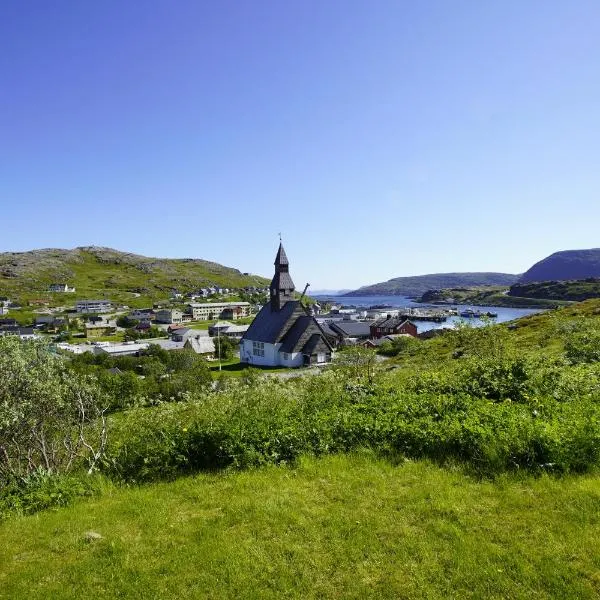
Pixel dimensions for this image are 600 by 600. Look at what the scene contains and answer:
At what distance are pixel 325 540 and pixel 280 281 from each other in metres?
58.7

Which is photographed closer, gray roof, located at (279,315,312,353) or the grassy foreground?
the grassy foreground

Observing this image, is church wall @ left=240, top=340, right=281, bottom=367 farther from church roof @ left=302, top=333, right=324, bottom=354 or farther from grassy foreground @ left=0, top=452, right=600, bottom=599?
grassy foreground @ left=0, top=452, right=600, bottom=599

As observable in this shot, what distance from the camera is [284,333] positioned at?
6231 centimetres

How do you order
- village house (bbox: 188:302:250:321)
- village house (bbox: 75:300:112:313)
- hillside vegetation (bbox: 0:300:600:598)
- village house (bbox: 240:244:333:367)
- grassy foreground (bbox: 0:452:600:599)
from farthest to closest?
village house (bbox: 188:302:250:321)
village house (bbox: 75:300:112:313)
village house (bbox: 240:244:333:367)
hillside vegetation (bbox: 0:300:600:598)
grassy foreground (bbox: 0:452:600:599)

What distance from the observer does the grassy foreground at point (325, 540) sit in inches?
214

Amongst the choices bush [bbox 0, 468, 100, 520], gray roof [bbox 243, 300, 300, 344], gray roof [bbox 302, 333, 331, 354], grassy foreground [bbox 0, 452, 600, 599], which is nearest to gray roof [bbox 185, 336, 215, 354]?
gray roof [bbox 243, 300, 300, 344]

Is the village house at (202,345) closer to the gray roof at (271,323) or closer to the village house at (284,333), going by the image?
the village house at (284,333)

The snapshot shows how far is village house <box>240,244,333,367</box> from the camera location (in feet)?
197

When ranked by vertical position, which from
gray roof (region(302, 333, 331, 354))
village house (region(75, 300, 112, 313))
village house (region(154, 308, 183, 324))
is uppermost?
village house (region(75, 300, 112, 313))

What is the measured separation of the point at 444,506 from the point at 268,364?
57.2m

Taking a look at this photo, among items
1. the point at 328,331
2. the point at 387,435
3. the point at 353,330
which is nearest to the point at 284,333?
the point at 328,331

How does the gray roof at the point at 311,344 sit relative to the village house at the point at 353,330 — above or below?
above

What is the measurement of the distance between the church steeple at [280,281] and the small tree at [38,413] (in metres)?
52.7

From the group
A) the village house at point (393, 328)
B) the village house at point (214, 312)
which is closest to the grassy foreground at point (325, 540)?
the village house at point (393, 328)
